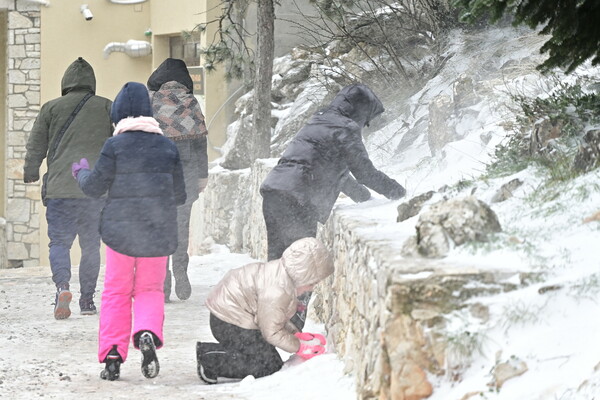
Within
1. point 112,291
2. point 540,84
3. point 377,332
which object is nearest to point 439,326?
point 377,332

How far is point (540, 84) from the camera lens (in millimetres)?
6836

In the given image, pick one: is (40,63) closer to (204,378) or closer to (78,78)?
(78,78)

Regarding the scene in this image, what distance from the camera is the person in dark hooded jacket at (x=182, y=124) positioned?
702 cm

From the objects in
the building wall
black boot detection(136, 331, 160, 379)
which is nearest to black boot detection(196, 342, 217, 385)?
black boot detection(136, 331, 160, 379)

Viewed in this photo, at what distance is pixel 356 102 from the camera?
5688mm

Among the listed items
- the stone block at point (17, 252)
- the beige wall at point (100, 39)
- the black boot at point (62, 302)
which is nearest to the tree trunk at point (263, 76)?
the black boot at point (62, 302)

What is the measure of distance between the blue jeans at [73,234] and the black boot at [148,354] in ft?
6.40

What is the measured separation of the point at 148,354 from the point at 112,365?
202 millimetres

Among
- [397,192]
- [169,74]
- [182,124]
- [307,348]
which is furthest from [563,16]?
[169,74]

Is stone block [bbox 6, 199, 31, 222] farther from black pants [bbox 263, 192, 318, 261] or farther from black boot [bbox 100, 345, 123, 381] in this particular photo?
black boot [bbox 100, 345, 123, 381]

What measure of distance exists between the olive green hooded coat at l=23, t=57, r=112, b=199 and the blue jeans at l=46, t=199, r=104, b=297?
97 mm

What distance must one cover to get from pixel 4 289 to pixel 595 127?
5694mm

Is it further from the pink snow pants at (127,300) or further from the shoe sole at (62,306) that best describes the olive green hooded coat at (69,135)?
the pink snow pants at (127,300)

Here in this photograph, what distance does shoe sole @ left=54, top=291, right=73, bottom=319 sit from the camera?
671 cm
